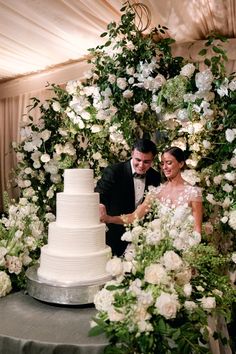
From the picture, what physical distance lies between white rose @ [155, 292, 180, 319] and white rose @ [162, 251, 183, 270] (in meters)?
0.13

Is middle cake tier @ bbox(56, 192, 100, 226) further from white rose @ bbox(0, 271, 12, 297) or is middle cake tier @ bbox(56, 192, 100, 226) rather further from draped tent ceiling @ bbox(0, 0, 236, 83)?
draped tent ceiling @ bbox(0, 0, 236, 83)

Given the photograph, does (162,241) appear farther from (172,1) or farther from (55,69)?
(55,69)

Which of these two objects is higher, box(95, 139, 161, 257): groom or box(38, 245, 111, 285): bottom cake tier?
box(95, 139, 161, 257): groom

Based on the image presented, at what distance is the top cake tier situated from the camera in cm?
218

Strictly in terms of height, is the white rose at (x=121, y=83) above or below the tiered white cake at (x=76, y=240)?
above

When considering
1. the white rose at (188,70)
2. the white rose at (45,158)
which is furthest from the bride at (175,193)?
the white rose at (45,158)

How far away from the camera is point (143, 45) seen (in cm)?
340

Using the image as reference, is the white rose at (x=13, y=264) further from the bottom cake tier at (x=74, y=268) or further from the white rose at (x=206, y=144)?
the white rose at (x=206, y=144)

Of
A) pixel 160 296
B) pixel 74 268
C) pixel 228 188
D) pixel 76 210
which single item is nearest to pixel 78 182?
pixel 76 210

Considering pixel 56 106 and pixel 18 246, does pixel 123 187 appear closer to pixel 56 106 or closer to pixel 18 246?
pixel 56 106

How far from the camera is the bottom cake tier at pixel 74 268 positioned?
6.69 ft

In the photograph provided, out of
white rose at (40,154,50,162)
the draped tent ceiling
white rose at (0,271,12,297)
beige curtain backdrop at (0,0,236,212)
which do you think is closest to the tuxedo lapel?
white rose at (40,154,50,162)

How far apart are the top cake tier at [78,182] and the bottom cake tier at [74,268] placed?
34 centimetres

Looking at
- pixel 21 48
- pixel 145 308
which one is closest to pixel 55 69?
pixel 21 48
